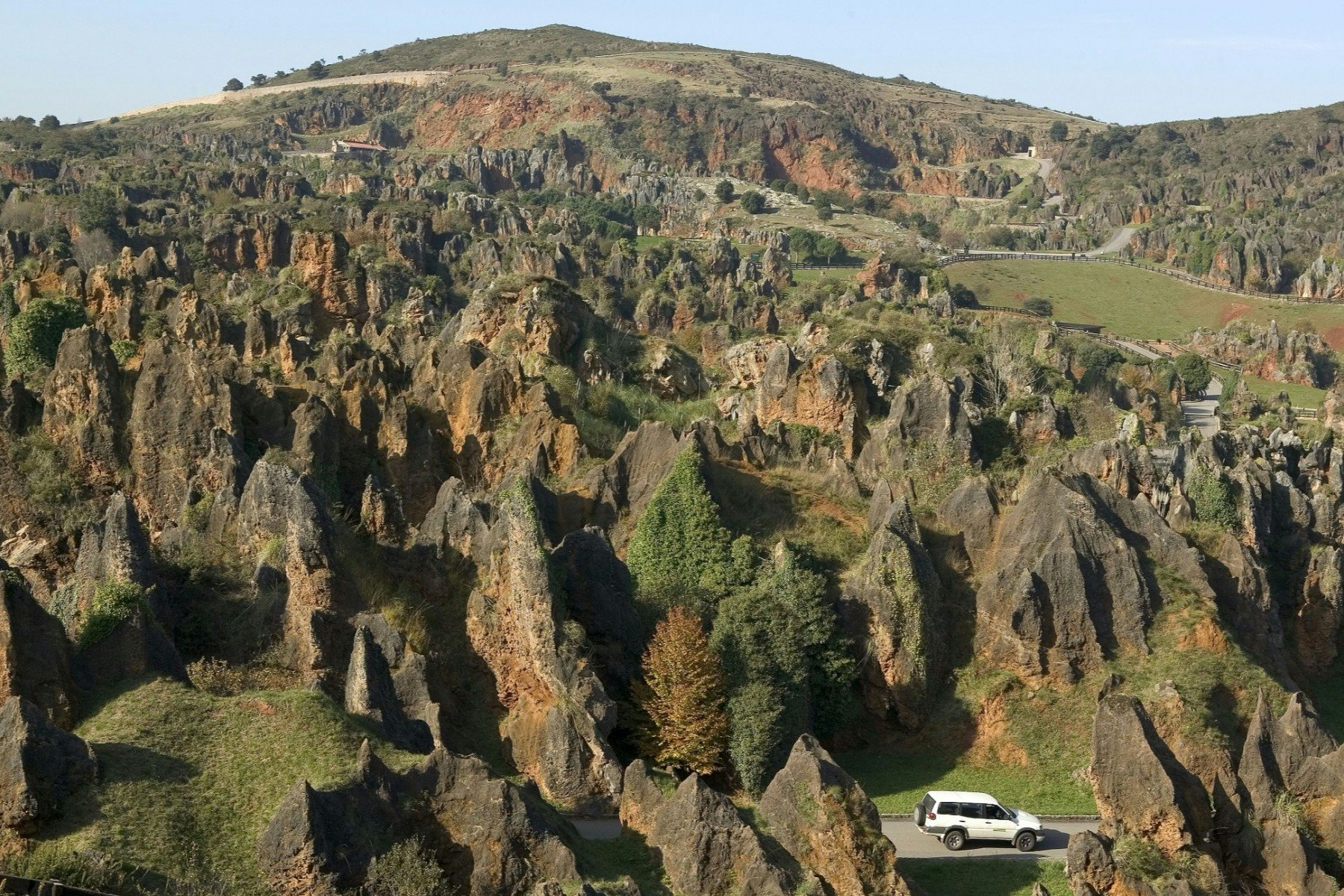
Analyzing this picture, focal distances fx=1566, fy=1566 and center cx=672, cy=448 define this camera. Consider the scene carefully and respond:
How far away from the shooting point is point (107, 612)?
30688 millimetres

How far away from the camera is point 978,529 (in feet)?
148

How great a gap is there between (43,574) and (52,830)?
21538mm

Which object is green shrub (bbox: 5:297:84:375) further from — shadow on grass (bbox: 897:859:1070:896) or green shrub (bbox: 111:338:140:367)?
shadow on grass (bbox: 897:859:1070:896)

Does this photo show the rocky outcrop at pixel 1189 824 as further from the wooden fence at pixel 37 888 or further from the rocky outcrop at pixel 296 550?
the wooden fence at pixel 37 888

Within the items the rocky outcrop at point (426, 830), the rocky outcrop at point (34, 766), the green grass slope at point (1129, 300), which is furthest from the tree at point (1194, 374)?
the rocky outcrop at point (34, 766)

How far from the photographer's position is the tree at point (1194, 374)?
388 ft

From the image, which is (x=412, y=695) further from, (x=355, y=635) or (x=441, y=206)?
(x=441, y=206)

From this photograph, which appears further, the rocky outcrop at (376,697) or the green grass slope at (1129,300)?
the green grass slope at (1129,300)

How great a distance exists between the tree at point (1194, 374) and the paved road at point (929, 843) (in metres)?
88.7

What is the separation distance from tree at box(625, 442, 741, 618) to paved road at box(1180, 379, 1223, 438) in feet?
188

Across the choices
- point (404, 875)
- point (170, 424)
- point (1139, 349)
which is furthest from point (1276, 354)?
point (404, 875)

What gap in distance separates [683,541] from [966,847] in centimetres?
1311

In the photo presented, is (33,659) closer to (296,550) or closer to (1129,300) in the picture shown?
(296,550)

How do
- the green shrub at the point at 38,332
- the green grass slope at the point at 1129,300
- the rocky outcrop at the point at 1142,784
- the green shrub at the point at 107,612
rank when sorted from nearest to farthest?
1. the green shrub at the point at 107,612
2. the rocky outcrop at the point at 1142,784
3. the green shrub at the point at 38,332
4. the green grass slope at the point at 1129,300
